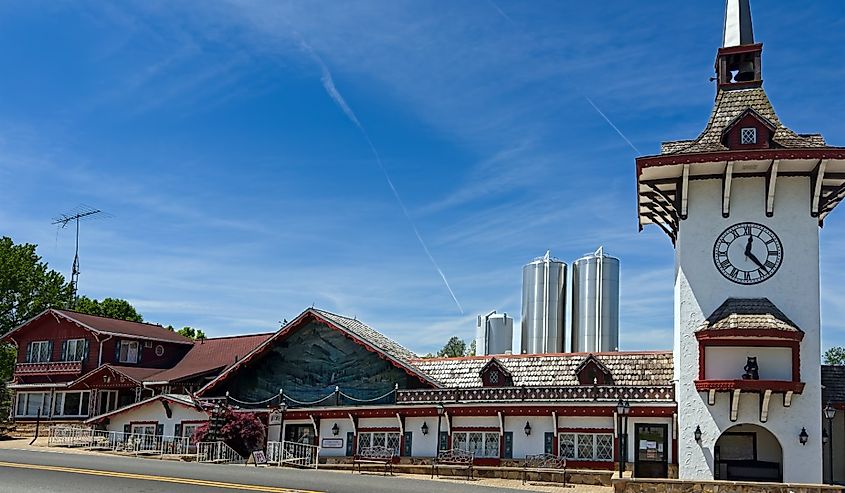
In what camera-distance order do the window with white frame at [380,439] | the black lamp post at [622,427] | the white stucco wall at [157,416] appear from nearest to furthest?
the black lamp post at [622,427]
the window with white frame at [380,439]
the white stucco wall at [157,416]

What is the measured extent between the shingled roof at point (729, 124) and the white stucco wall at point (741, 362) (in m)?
6.50

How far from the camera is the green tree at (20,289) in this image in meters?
60.1

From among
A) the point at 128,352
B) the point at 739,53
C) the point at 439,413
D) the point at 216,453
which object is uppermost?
the point at 739,53

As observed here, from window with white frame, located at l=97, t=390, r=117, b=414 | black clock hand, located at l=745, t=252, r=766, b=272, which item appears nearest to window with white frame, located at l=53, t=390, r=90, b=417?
window with white frame, located at l=97, t=390, r=117, b=414

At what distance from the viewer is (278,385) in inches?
1464

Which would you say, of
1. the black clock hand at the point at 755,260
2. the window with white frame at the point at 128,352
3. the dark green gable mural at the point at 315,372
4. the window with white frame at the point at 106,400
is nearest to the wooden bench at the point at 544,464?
the dark green gable mural at the point at 315,372

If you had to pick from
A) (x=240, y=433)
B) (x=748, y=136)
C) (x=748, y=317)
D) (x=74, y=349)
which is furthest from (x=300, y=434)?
(x=74, y=349)

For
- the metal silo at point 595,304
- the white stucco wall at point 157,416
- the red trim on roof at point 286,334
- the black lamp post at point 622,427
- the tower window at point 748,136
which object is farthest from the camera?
the metal silo at point 595,304

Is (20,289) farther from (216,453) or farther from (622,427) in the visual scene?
(622,427)

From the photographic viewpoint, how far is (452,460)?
Result: 100 ft

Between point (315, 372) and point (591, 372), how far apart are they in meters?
12.2

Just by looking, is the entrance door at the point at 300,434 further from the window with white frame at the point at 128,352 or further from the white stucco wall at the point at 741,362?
the window with white frame at the point at 128,352

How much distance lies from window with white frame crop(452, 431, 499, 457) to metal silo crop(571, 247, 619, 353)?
51.2 ft

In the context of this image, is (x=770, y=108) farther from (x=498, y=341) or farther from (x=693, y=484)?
(x=498, y=341)
